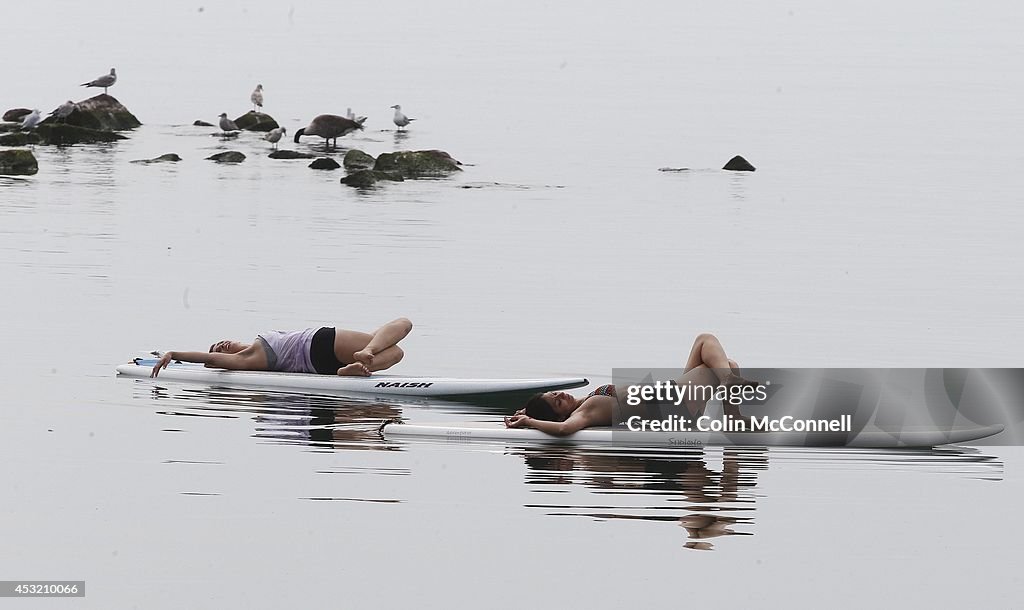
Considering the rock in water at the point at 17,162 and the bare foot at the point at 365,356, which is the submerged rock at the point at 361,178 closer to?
the rock in water at the point at 17,162

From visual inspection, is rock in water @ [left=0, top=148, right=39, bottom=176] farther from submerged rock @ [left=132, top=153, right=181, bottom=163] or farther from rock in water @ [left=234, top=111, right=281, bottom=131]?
rock in water @ [left=234, top=111, right=281, bottom=131]

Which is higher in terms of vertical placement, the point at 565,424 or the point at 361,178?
the point at 361,178

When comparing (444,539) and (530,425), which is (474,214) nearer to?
(530,425)

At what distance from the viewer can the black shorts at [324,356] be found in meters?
15.8

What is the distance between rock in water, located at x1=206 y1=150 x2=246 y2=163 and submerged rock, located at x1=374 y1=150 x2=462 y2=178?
5.56 m

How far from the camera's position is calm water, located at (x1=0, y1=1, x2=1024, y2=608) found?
10508 millimetres

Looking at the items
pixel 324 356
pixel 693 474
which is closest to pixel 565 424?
pixel 693 474

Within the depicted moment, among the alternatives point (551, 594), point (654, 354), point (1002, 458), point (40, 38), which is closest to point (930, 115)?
point (654, 354)

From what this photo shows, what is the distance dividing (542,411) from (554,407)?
0.36 ft

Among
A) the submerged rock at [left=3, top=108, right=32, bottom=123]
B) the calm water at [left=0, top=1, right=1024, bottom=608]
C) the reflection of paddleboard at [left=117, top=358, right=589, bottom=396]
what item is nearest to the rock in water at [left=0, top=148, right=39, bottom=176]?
the calm water at [left=0, top=1, right=1024, bottom=608]

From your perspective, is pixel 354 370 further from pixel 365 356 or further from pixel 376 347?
pixel 376 347

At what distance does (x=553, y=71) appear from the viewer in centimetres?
9206

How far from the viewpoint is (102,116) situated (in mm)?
51750

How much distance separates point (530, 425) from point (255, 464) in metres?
2.34
